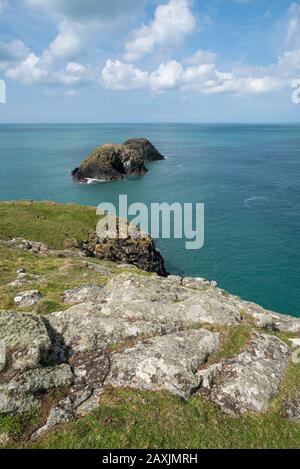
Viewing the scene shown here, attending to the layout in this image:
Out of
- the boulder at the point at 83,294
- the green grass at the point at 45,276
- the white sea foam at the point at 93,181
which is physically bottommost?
the white sea foam at the point at 93,181

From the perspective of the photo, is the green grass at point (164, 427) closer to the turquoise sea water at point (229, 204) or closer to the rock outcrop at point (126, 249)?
the turquoise sea water at point (229, 204)

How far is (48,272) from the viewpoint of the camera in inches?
1559

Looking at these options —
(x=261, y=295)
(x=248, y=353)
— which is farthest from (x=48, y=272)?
(x=261, y=295)

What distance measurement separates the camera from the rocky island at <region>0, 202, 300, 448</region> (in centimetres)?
1551

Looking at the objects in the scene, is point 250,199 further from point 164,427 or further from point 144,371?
point 164,427

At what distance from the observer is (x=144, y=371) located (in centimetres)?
1875

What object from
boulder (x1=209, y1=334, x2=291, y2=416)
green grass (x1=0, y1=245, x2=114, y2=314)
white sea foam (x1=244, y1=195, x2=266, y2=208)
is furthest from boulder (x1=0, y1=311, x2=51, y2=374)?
white sea foam (x1=244, y1=195, x2=266, y2=208)

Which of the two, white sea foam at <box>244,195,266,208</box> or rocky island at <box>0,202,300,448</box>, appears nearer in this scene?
rocky island at <box>0,202,300,448</box>

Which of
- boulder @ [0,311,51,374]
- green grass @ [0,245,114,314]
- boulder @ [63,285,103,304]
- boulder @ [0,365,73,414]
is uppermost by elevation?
boulder @ [0,311,51,374]

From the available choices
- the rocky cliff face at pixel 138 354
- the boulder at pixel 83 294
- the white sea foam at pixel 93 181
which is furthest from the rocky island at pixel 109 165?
the rocky cliff face at pixel 138 354

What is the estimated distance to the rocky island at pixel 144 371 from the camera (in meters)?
15.5

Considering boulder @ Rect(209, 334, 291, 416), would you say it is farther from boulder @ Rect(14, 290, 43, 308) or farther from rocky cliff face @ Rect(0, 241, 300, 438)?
boulder @ Rect(14, 290, 43, 308)

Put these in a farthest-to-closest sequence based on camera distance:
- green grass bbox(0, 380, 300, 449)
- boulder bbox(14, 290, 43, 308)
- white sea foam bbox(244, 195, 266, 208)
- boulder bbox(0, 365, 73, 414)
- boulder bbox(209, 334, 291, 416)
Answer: white sea foam bbox(244, 195, 266, 208), boulder bbox(14, 290, 43, 308), boulder bbox(209, 334, 291, 416), boulder bbox(0, 365, 73, 414), green grass bbox(0, 380, 300, 449)
